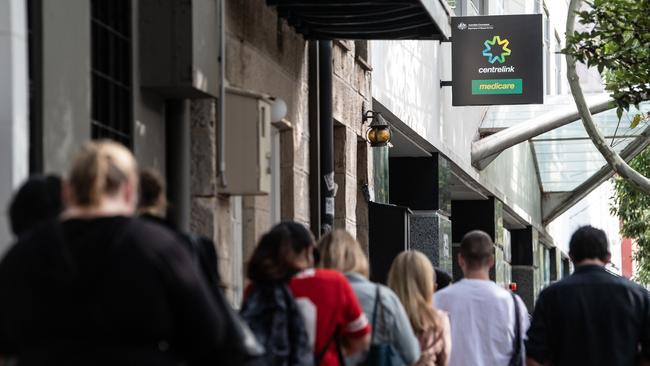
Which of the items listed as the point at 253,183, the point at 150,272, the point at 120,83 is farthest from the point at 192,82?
the point at 150,272

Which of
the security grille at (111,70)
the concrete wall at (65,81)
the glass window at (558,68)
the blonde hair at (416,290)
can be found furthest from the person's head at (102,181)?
the glass window at (558,68)

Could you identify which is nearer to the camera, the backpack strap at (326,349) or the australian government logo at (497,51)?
the backpack strap at (326,349)

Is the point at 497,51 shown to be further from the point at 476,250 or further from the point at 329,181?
the point at 476,250

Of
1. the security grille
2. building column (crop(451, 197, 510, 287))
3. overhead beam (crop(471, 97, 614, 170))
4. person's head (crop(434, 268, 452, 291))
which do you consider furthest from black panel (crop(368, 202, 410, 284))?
building column (crop(451, 197, 510, 287))

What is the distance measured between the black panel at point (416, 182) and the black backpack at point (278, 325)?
691 inches

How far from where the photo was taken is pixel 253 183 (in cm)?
1059

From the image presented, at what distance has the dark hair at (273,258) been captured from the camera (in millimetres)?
7168

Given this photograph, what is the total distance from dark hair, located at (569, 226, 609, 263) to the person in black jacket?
4783mm

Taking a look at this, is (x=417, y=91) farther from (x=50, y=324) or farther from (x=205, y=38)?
(x=50, y=324)

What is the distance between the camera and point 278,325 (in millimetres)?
7066

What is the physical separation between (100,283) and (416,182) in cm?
2046

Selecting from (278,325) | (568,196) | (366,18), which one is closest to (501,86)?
(366,18)

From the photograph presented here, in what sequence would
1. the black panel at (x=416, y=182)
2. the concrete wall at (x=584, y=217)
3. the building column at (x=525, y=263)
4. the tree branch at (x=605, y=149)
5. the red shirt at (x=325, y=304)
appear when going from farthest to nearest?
the concrete wall at (x=584, y=217) < the building column at (x=525, y=263) < the black panel at (x=416, y=182) < the tree branch at (x=605, y=149) < the red shirt at (x=325, y=304)

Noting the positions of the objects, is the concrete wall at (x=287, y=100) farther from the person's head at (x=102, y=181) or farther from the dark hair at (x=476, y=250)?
the person's head at (x=102, y=181)
